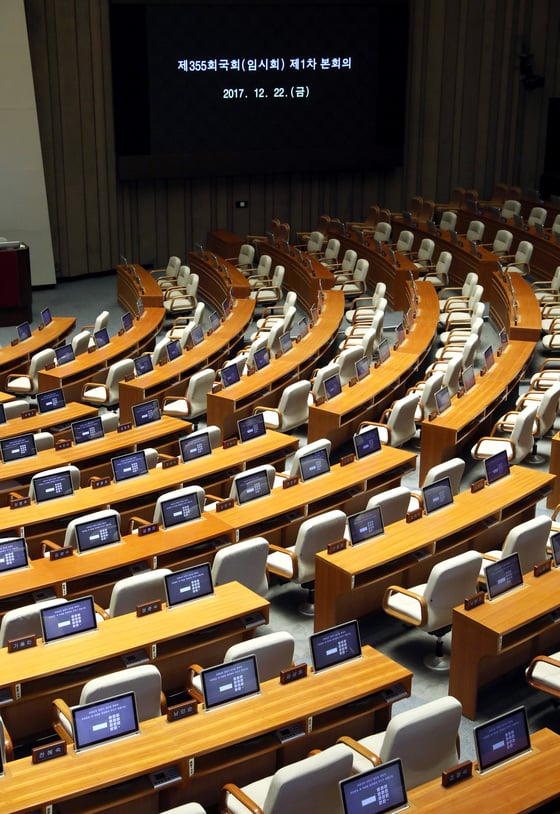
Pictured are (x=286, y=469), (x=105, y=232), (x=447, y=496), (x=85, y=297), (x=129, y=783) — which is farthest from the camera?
(x=105, y=232)

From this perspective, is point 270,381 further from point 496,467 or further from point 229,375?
point 496,467

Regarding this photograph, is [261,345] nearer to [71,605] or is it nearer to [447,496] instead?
[447,496]

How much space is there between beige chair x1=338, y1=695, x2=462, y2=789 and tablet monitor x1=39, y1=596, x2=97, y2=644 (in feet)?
5.04

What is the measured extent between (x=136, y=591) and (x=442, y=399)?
3.92 m

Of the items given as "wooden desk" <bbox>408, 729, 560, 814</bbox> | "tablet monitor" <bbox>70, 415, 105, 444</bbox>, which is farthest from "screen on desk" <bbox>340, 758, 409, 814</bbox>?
"tablet monitor" <bbox>70, 415, 105, 444</bbox>

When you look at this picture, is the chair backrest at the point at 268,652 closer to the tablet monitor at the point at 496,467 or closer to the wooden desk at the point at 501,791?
the wooden desk at the point at 501,791

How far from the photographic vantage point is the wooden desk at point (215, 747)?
14.4 ft

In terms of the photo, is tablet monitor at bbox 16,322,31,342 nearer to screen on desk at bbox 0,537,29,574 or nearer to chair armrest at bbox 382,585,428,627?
screen on desk at bbox 0,537,29,574

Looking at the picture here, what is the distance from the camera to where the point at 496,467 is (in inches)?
294

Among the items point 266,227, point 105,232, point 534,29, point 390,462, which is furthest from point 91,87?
point 390,462

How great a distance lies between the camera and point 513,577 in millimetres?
A: 5973

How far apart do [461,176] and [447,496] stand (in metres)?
14.6

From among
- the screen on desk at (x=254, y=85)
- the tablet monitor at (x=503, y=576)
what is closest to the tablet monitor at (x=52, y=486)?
the tablet monitor at (x=503, y=576)

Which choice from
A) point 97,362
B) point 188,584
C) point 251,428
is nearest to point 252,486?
point 251,428
